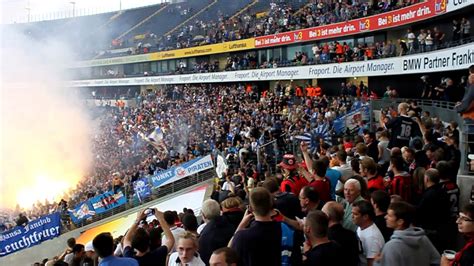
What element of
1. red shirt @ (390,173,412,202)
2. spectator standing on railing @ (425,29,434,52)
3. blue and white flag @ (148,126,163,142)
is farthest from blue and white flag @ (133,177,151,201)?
red shirt @ (390,173,412,202)

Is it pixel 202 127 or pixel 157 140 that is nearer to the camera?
pixel 202 127

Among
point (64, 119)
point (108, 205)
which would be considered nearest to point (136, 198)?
point (108, 205)

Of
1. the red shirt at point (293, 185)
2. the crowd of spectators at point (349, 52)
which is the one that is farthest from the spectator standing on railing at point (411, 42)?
the red shirt at point (293, 185)

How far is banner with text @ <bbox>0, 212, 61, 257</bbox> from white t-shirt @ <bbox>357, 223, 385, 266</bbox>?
11569 mm

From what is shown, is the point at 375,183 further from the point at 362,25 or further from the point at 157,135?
the point at 362,25

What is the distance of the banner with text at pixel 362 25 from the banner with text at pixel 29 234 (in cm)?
1357

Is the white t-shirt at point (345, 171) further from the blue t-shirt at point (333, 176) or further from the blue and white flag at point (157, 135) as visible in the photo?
the blue and white flag at point (157, 135)

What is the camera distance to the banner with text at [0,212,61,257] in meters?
13.5

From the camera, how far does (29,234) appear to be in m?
13.8

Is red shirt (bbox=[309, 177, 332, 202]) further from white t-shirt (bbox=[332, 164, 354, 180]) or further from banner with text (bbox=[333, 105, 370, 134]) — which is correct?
banner with text (bbox=[333, 105, 370, 134])

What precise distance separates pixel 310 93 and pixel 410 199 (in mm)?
18558

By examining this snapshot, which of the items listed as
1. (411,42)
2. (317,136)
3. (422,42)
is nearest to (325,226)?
(317,136)

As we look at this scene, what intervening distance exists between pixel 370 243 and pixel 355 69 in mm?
20721

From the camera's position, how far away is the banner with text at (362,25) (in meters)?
19.5
